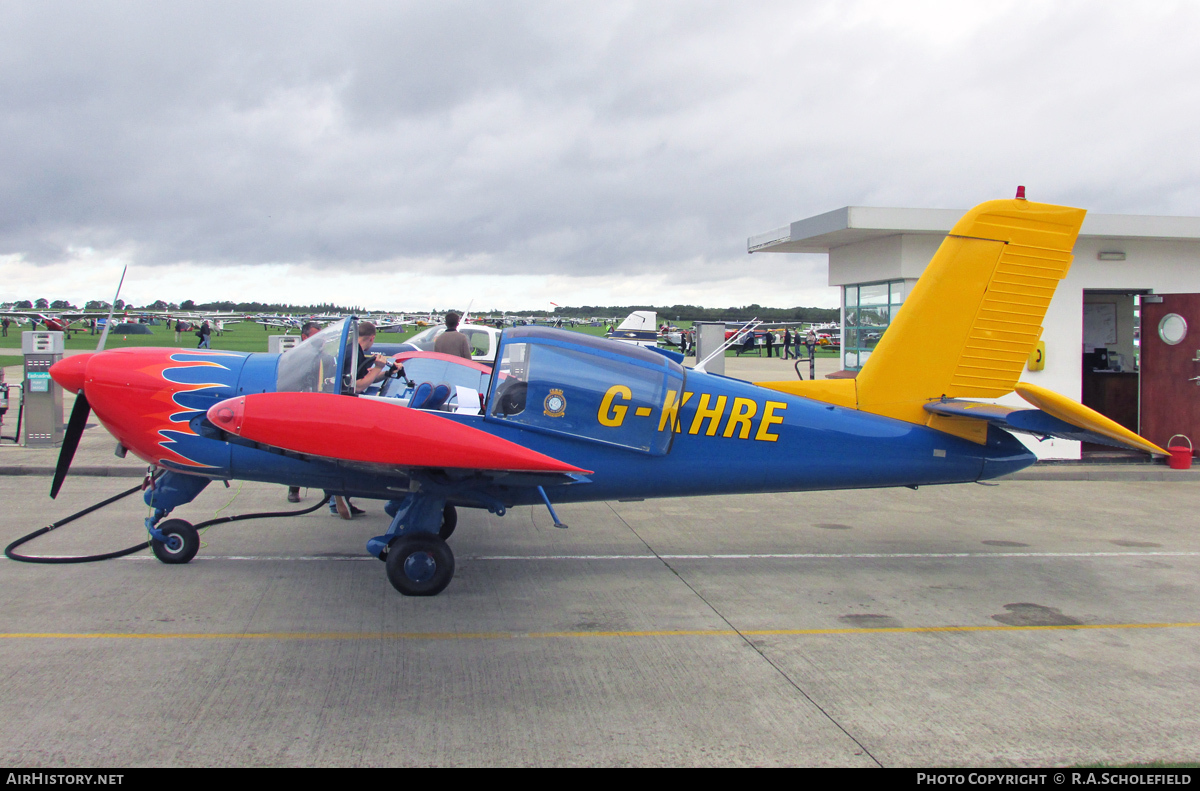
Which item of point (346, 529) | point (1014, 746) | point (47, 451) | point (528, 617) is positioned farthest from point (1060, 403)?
point (47, 451)

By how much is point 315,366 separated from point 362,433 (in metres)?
1.25

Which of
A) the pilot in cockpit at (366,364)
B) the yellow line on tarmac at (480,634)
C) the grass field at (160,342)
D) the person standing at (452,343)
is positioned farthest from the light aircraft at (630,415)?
the grass field at (160,342)

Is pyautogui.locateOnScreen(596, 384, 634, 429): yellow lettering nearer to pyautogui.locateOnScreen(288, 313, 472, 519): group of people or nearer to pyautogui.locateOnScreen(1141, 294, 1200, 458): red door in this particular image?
pyautogui.locateOnScreen(288, 313, 472, 519): group of people

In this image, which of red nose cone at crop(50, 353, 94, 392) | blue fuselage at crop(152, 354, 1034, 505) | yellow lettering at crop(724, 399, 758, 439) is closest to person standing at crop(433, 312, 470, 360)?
blue fuselage at crop(152, 354, 1034, 505)

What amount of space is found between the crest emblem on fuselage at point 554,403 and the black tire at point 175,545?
3.11 metres

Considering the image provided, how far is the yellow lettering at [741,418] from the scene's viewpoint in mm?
5910

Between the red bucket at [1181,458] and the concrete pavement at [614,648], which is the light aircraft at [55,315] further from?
the red bucket at [1181,458]

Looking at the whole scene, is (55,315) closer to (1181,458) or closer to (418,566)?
(418,566)

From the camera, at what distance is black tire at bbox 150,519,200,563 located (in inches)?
239

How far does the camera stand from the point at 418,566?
541 cm

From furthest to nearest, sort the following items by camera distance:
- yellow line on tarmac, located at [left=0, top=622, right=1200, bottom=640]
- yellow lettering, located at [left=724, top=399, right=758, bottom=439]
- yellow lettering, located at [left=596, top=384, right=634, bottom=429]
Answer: yellow lettering, located at [left=724, top=399, right=758, bottom=439]
yellow lettering, located at [left=596, top=384, right=634, bottom=429]
yellow line on tarmac, located at [left=0, top=622, right=1200, bottom=640]

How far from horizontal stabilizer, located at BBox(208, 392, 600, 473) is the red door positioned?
419 inches

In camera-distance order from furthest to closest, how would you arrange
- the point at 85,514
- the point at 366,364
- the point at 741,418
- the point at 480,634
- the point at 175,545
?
the point at 85,514, the point at 366,364, the point at 175,545, the point at 741,418, the point at 480,634

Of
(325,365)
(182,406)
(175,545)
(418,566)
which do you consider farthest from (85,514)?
(418,566)
